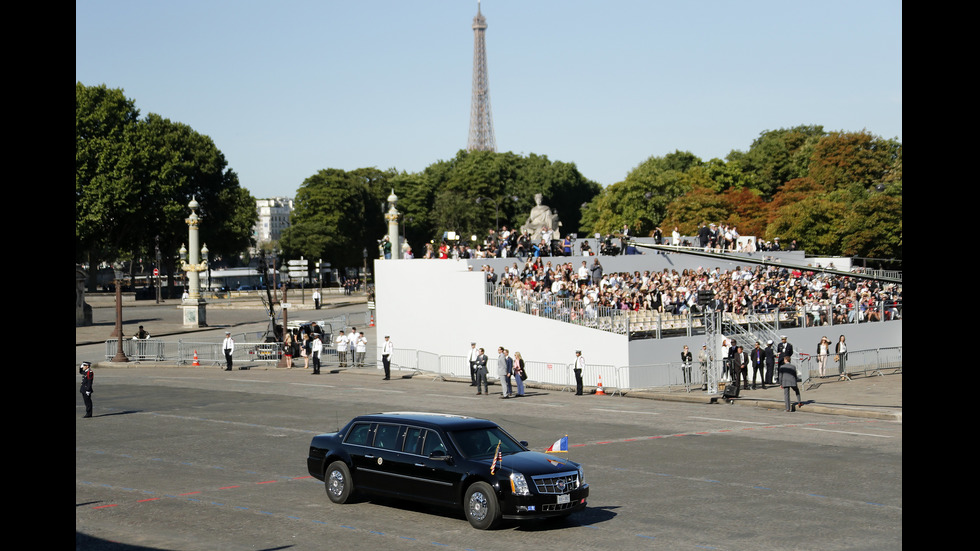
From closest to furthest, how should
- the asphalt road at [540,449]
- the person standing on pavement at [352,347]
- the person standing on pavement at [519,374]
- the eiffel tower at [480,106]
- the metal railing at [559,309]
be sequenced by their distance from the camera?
the asphalt road at [540,449], the person standing on pavement at [519,374], the metal railing at [559,309], the person standing on pavement at [352,347], the eiffel tower at [480,106]

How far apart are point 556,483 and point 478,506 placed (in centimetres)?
116

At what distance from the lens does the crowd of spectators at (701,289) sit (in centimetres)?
3956

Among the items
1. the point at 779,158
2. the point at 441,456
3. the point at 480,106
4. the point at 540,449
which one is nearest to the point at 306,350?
the point at 540,449

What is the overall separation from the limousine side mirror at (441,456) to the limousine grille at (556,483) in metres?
1.34

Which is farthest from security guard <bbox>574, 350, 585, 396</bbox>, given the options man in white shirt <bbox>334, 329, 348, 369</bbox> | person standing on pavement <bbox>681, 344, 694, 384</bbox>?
man in white shirt <bbox>334, 329, 348, 369</bbox>

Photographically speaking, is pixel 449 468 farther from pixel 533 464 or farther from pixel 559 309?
pixel 559 309

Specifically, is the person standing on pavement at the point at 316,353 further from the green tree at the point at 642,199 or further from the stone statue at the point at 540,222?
the green tree at the point at 642,199

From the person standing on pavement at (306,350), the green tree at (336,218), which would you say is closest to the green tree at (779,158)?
the green tree at (336,218)

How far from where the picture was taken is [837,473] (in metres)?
18.2

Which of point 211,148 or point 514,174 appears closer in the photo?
point 211,148
